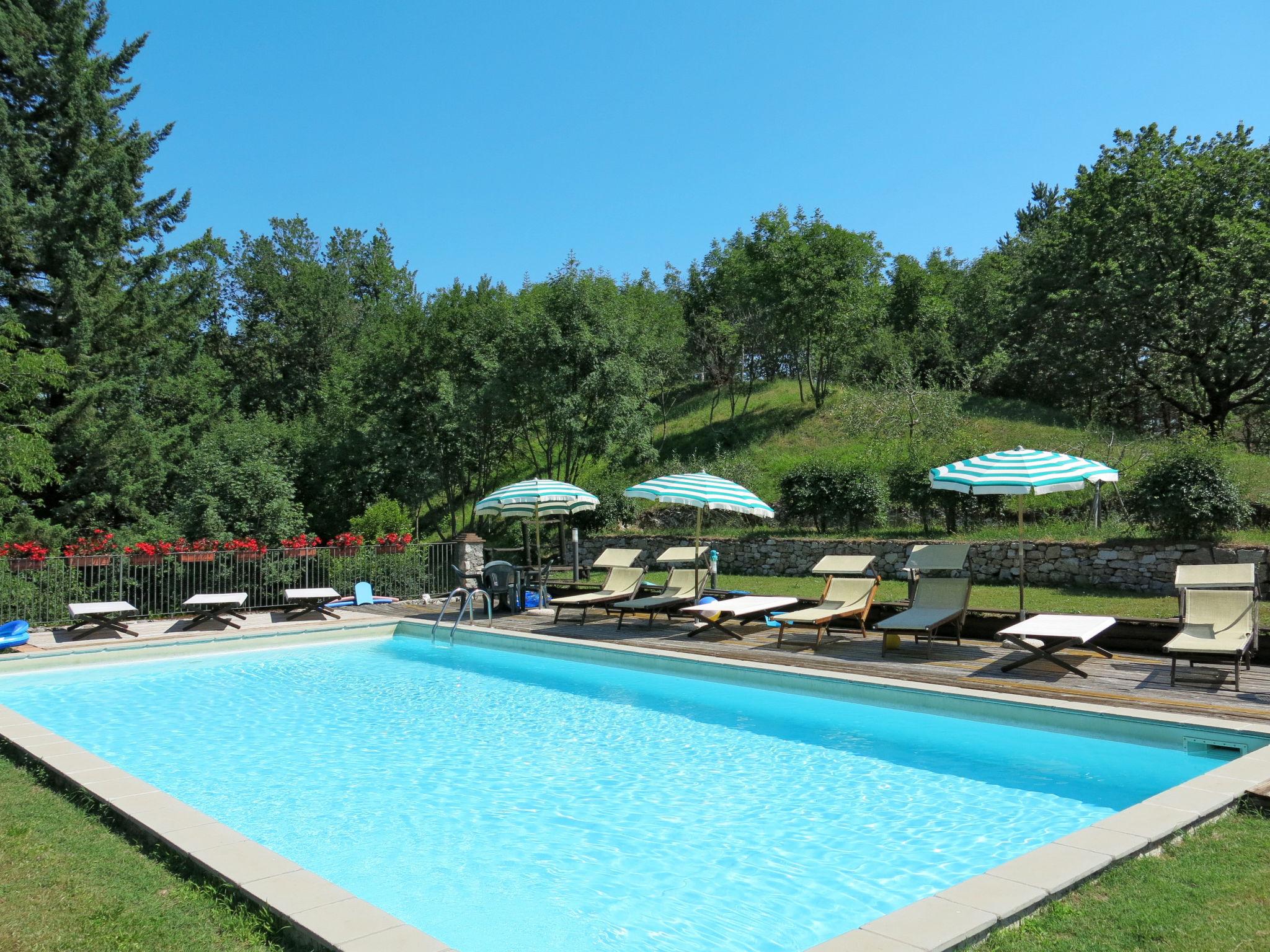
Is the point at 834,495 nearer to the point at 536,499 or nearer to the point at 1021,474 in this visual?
the point at 536,499

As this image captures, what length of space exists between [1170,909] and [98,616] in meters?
14.7

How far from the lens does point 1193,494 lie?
39.9 feet

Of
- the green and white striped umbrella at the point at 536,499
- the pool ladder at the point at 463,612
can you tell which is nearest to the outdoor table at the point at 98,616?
the pool ladder at the point at 463,612

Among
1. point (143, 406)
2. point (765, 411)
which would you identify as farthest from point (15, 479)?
point (765, 411)

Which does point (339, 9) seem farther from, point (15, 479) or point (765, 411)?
point (765, 411)

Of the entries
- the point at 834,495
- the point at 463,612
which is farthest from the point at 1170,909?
the point at 834,495

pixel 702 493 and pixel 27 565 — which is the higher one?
pixel 702 493

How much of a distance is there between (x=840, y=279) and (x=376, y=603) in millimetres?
21736

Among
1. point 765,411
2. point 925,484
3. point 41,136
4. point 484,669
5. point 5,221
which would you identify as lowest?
point 484,669

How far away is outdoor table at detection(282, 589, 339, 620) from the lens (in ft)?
47.2

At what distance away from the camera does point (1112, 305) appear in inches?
993

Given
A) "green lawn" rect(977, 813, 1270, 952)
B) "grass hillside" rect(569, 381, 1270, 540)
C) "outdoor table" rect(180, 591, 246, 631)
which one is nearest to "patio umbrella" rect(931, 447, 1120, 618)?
Answer: "grass hillside" rect(569, 381, 1270, 540)

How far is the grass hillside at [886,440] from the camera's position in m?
16.4

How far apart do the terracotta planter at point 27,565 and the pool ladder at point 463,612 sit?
6187mm
